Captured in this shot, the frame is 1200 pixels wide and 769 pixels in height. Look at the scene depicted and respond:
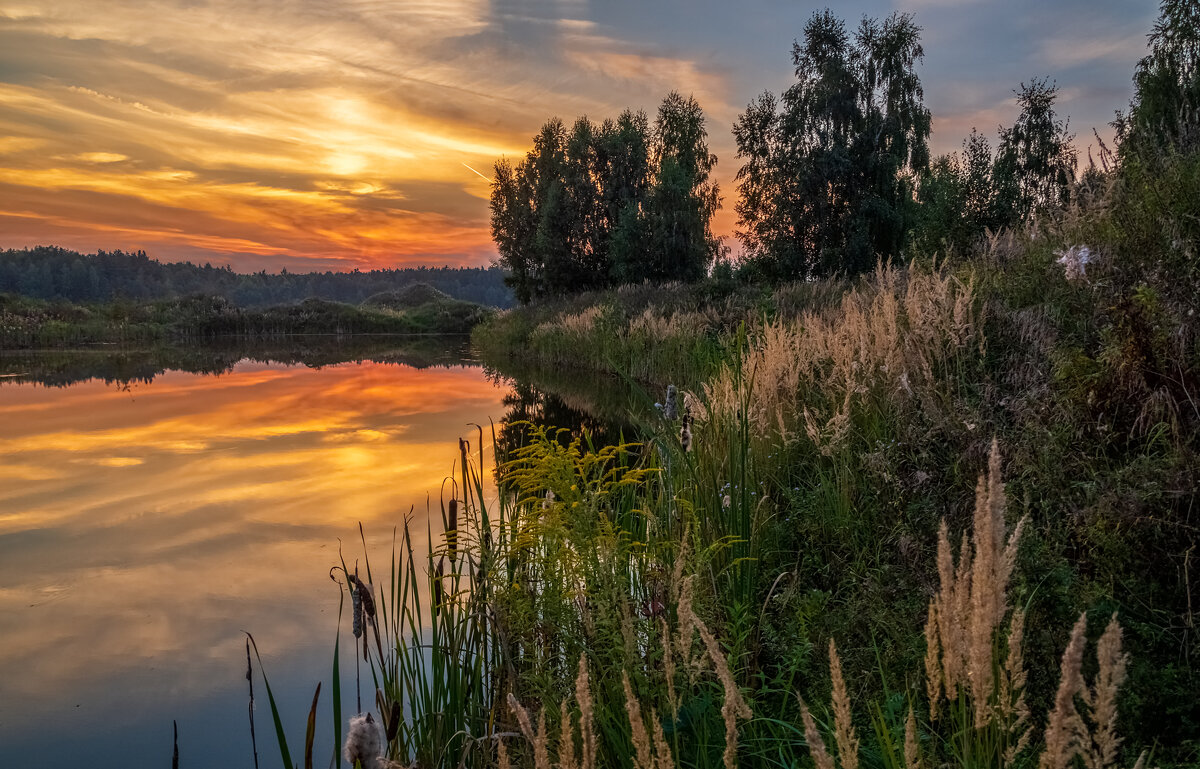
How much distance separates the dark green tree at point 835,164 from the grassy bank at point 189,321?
30824mm

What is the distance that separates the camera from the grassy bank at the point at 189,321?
35844 millimetres

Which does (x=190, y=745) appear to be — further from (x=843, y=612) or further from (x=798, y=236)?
(x=798, y=236)

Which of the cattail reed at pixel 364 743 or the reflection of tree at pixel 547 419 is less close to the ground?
the cattail reed at pixel 364 743

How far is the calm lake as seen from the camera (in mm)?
3707

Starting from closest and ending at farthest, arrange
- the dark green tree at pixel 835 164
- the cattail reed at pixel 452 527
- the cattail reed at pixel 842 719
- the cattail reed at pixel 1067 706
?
1. the cattail reed at pixel 1067 706
2. the cattail reed at pixel 842 719
3. the cattail reed at pixel 452 527
4. the dark green tree at pixel 835 164

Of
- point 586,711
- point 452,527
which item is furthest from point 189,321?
point 586,711

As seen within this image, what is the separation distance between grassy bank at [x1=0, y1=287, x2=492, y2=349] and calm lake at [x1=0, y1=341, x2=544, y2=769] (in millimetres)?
26826

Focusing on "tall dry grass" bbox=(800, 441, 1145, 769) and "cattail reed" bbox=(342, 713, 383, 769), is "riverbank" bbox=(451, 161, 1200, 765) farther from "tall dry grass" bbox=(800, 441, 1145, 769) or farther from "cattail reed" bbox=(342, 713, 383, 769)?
"cattail reed" bbox=(342, 713, 383, 769)

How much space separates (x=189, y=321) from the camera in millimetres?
44625

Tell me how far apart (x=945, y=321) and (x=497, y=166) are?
5039 cm

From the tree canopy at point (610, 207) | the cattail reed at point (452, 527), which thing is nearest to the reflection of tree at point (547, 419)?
the cattail reed at point (452, 527)

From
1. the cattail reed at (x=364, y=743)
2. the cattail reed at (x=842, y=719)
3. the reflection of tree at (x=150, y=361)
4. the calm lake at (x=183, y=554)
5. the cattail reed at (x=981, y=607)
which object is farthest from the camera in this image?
the reflection of tree at (x=150, y=361)

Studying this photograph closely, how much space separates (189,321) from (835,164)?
3919 centimetres

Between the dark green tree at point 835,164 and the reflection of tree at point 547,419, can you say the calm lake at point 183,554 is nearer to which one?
the reflection of tree at point 547,419
